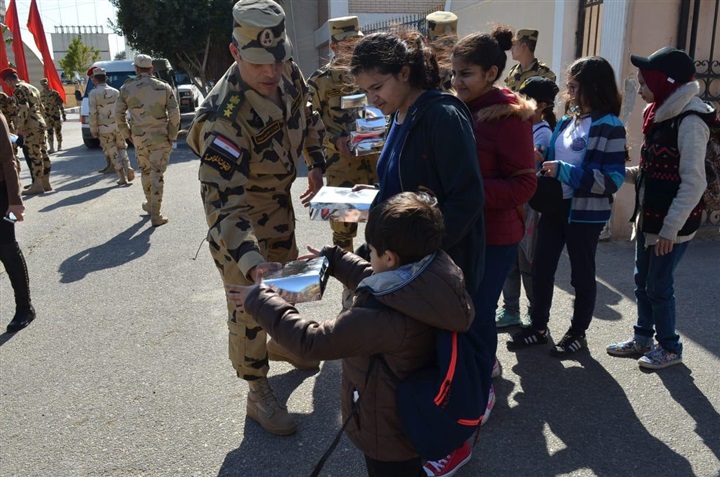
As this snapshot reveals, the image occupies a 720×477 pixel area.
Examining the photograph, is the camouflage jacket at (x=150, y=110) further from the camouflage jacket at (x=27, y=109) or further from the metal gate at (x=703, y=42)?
the metal gate at (x=703, y=42)

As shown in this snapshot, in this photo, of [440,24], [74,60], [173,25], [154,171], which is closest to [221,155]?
[440,24]

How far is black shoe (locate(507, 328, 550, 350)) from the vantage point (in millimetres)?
3926

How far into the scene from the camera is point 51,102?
48.4ft

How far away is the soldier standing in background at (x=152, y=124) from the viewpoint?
774cm

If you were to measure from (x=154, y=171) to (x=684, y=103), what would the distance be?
251 inches

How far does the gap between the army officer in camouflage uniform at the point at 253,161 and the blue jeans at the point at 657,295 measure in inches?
84.4

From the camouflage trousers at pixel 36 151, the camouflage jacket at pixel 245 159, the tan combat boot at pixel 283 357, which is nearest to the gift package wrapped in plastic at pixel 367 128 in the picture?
the camouflage jacket at pixel 245 159

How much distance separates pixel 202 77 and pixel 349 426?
2032 centimetres

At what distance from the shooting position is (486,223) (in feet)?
8.81

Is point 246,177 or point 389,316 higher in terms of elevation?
point 246,177

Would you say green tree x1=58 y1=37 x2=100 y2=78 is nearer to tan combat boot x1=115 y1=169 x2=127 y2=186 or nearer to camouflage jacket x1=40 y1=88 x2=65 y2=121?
camouflage jacket x1=40 y1=88 x2=65 y2=121

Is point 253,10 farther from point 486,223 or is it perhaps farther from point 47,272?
point 47,272

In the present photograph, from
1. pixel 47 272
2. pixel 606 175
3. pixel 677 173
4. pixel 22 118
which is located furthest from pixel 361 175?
pixel 22 118

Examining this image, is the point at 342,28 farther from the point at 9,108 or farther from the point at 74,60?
the point at 74,60
